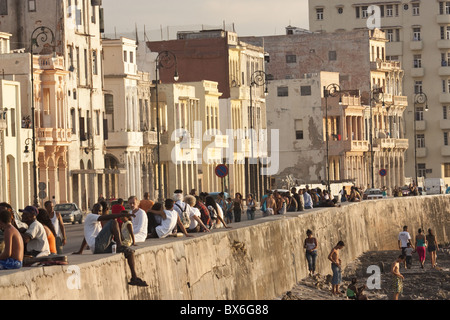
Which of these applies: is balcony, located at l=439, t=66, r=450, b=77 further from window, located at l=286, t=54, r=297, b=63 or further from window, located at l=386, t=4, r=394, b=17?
window, located at l=286, t=54, r=297, b=63

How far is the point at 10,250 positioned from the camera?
68.3ft

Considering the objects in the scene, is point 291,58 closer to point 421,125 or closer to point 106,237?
point 421,125

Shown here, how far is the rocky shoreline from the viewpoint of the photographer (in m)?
40.7

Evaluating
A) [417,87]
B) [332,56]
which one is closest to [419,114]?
[417,87]

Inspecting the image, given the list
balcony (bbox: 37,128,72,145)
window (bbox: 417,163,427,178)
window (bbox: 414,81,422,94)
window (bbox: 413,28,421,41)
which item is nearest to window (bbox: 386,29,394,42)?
window (bbox: 413,28,421,41)

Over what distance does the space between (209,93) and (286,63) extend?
88.2ft

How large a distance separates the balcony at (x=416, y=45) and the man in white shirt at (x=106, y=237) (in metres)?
119

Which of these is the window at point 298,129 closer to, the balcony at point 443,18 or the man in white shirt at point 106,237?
the balcony at point 443,18

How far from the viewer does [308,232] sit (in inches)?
1673

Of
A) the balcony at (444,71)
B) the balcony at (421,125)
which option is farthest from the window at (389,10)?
the balcony at (421,125)

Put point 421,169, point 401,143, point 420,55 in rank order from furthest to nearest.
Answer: point 420,55 → point 421,169 → point 401,143

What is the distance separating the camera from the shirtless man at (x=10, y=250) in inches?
819

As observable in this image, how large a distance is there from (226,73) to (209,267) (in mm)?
68277

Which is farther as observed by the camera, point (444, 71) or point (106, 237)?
point (444, 71)
